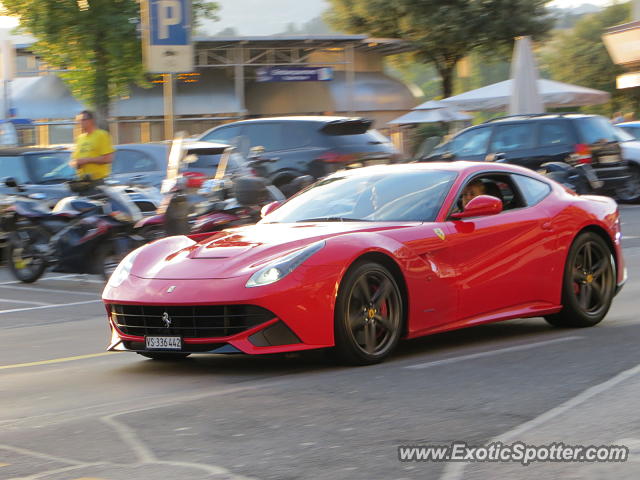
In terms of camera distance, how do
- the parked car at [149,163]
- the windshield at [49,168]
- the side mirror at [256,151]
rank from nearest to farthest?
the windshield at [49,168]
the parked car at [149,163]
the side mirror at [256,151]

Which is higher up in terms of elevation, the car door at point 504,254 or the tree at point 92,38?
the tree at point 92,38

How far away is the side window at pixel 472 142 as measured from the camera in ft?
72.7

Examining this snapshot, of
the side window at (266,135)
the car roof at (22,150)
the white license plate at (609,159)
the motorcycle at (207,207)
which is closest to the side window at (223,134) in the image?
the side window at (266,135)

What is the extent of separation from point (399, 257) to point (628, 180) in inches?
655

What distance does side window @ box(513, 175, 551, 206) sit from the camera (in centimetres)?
923

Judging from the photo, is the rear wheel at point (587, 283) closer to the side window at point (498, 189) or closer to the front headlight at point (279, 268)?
the side window at point (498, 189)

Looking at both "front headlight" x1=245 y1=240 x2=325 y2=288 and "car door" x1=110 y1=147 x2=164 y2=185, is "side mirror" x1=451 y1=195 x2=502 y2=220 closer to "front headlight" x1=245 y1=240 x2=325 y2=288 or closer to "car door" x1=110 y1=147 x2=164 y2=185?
"front headlight" x1=245 y1=240 x2=325 y2=288

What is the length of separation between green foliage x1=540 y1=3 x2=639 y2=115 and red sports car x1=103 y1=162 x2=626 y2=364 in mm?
60598

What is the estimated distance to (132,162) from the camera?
20.1 meters

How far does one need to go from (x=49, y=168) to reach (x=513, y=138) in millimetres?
8301

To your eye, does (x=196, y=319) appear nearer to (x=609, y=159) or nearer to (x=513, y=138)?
(x=513, y=138)

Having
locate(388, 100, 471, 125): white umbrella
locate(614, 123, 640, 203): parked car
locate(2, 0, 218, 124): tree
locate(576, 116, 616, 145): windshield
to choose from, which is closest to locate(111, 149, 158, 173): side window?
locate(576, 116, 616, 145): windshield

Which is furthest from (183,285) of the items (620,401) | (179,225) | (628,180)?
(628,180)

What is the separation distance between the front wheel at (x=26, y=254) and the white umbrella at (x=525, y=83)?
1349 cm
